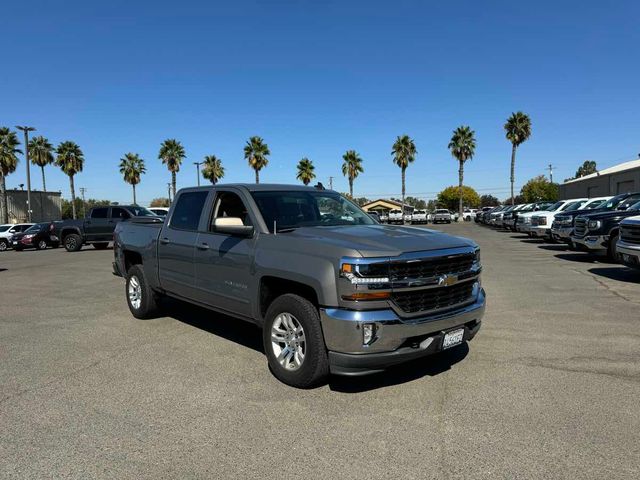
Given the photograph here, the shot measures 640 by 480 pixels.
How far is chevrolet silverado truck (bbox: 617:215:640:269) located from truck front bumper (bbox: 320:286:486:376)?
776 centimetres

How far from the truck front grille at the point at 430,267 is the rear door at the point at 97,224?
20.7 m

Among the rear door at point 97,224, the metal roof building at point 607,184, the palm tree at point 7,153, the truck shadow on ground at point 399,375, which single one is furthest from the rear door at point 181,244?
the palm tree at point 7,153

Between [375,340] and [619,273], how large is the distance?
10.3 m

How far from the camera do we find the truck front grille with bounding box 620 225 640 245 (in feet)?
32.4

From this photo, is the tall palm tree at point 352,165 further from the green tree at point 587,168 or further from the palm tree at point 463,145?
the green tree at point 587,168

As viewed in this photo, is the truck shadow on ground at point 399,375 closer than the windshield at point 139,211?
Yes

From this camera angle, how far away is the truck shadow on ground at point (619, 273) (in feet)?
35.1

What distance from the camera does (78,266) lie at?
15422 mm

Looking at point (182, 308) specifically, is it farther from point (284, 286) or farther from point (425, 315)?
point (425, 315)

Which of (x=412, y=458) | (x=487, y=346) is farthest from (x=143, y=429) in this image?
(x=487, y=346)

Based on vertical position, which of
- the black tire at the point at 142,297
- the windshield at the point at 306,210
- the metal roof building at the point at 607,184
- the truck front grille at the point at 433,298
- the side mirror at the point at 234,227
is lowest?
the black tire at the point at 142,297

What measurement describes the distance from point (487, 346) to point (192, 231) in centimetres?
379

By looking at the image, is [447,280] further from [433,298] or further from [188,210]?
[188,210]

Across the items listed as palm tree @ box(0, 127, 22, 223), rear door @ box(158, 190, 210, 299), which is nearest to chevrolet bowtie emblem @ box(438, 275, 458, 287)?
rear door @ box(158, 190, 210, 299)
